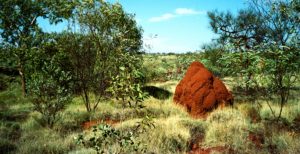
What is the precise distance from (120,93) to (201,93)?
6289mm

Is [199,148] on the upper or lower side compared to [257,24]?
lower

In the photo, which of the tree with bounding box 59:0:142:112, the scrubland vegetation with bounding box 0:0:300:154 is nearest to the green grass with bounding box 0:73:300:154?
the scrubland vegetation with bounding box 0:0:300:154

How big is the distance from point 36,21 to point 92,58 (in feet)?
30.0

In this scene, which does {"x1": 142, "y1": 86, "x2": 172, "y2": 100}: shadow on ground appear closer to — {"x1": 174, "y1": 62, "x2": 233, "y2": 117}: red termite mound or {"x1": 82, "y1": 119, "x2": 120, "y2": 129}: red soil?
{"x1": 174, "y1": 62, "x2": 233, "y2": 117}: red termite mound

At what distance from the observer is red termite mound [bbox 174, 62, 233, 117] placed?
14.7 metres

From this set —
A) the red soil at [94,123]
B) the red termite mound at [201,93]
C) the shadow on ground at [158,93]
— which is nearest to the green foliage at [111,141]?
the red soil at [94,123]

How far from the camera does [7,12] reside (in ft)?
70.2

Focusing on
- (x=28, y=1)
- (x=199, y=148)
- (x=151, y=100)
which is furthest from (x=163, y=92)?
(x=199, y=148)

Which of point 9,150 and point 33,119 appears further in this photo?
point 33,119

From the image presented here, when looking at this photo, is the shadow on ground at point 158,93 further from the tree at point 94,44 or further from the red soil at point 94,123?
the red soil at point 94,123

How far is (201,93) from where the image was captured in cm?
1497

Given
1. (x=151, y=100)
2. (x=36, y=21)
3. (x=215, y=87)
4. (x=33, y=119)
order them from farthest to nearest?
(x=36, y=21) < (x=151, y=100) < (x=215, y=87) < (x=33, y=119)

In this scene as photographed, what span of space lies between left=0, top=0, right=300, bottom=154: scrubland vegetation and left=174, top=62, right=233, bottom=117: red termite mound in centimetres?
48

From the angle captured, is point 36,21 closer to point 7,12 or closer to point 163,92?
point 7,12
